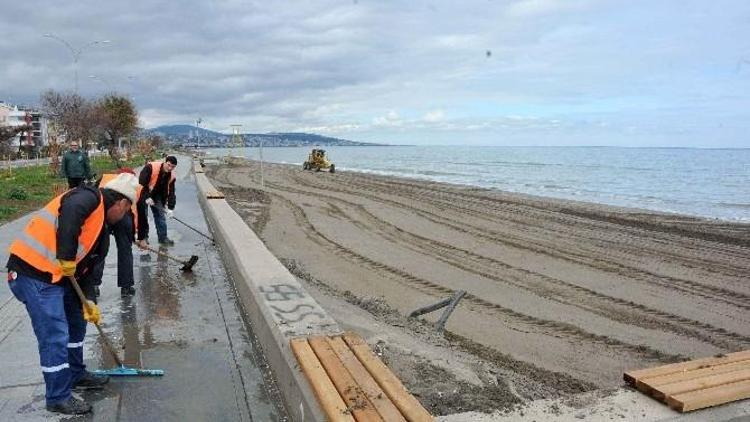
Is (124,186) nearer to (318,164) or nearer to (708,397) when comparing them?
(708,397)

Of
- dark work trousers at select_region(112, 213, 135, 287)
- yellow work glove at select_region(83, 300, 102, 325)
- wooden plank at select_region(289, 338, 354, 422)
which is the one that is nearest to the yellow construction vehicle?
dark work trousers at select_region(112, 213, 135, 287)

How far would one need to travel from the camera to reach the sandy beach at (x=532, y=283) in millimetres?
5566

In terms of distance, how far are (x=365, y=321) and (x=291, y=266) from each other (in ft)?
10.8

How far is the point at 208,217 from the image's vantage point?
480 inches

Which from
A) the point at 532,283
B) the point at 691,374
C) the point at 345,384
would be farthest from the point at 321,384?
the point at 532,283

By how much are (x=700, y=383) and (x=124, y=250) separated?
5.60 meters

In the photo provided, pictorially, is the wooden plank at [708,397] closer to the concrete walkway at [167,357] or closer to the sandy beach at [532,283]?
the sandy beach at [532,283]

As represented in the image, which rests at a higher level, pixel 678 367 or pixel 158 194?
pixel 158 194

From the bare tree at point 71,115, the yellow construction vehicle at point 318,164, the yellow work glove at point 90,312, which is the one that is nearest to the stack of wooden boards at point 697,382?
the yellow work glove at point 90,312

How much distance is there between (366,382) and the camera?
127 inches

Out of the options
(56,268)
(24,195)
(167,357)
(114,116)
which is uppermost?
(114,116)

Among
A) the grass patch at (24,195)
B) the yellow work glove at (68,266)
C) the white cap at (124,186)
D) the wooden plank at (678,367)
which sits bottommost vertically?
the grass patch at (24,195)

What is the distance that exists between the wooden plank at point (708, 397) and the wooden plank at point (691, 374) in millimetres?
172

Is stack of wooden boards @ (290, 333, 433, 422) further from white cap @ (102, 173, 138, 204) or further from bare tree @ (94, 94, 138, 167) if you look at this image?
bare tree @ (94, 94, 138, 167)
